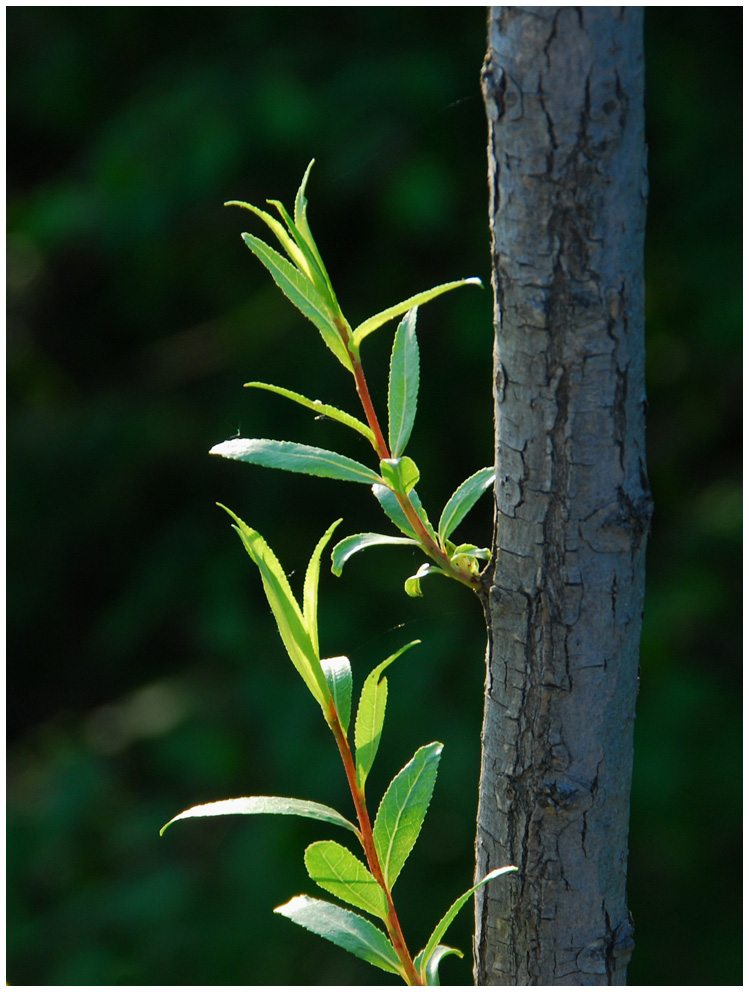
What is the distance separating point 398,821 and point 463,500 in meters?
0.15

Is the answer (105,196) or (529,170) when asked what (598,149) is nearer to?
(529,170)

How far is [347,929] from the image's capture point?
396 millimetres

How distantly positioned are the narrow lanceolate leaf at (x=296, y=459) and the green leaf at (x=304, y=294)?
4 cm

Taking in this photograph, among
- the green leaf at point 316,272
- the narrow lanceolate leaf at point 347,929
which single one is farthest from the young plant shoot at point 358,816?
the green leaf at point 316,272

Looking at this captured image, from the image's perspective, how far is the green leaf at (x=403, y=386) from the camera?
428 mm

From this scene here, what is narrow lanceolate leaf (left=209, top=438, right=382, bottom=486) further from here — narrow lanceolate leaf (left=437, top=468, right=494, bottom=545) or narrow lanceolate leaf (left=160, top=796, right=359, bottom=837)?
narrow lanceolate leaf (left=160, top=796, right=359, bottom=837)

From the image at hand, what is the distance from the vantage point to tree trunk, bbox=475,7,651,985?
35 centimetres

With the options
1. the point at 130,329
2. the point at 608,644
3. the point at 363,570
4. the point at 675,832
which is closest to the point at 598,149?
the point at 608,644

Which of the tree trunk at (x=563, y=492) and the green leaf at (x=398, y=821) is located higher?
the tree trunk at (x=563, y=492)

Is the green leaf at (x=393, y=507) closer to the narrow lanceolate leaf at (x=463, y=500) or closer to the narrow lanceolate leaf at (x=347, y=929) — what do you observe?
Answer: the narrow lanceolate leaf at (x=463, y=500)

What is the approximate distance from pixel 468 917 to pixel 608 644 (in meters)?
1.49

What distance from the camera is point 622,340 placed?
37 cm

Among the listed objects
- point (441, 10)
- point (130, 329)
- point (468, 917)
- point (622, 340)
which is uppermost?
Answer: point (441, 10)

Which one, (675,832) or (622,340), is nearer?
(622,340)
